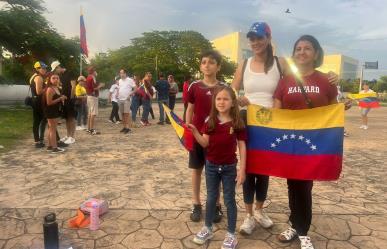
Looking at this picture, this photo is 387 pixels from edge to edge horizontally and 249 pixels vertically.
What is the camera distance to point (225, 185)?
3.39 meters

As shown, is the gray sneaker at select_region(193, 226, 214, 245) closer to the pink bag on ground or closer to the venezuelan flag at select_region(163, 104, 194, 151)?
the venezuelan flag at select_region(163, 104, 194, 151)

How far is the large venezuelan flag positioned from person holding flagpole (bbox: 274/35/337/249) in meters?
0.09

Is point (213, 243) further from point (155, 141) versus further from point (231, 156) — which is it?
point (155, 141)

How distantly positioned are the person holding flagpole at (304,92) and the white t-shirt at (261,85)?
0.07m

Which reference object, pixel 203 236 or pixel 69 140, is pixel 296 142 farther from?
pixel 69 140

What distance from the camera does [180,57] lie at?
51.7 metres

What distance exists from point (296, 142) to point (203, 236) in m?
1.34

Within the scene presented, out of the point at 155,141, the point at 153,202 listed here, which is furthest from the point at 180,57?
the point at 153,202

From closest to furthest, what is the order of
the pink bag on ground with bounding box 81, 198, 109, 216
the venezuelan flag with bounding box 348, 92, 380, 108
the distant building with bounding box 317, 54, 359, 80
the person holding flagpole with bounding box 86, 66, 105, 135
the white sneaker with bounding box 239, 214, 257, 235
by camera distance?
the white sneaker with bounding box 239, 214, 257, 235
the pink bag on ground with bounding box 81, 198, 109, 216
the person holding flagpole with bounding box 86, 66, 105, 135
the venezuelan flag with bounding box 348, 92, 380, 108
the distant building with bounding box 317, 54, 359, 80

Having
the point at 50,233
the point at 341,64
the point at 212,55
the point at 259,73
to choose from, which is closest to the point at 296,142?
the point at 259,73

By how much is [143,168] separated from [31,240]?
3002 millimetres

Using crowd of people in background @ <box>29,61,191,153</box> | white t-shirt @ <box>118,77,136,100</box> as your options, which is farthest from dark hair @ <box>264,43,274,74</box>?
white t-shirt @ <box>118,77,136,100</box>

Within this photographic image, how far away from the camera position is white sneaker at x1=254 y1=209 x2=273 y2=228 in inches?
152

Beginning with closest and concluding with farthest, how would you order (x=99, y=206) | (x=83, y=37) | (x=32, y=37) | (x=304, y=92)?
(x=304, y=92), (x=99, y=206), (x=83, y=37), (x=32, y=37)
